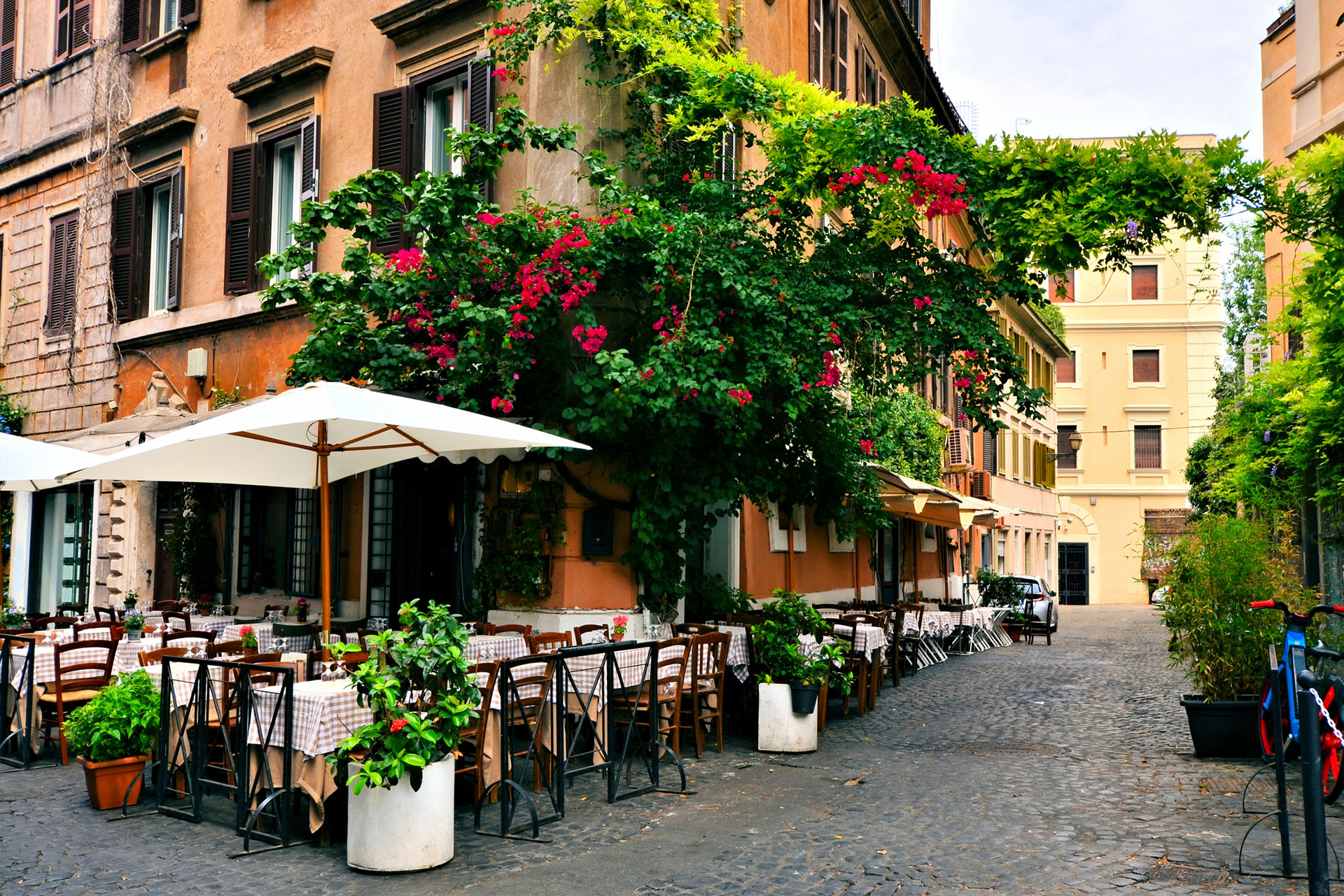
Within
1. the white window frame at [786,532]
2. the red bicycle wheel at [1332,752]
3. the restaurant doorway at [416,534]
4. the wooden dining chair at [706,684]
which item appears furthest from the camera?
the white window frame at [786,532]

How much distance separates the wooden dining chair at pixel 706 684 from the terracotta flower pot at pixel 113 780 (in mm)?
3798

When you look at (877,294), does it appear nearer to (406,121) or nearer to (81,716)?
(406,121)

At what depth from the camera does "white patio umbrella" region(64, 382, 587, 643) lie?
729 centimetres

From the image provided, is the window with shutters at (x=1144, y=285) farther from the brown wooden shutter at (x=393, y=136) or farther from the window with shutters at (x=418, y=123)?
the brown wooden shutter at (x=393, y=136)

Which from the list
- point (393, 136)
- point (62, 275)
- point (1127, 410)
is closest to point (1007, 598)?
point (393, 136)

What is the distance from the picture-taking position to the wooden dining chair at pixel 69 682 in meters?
8.62

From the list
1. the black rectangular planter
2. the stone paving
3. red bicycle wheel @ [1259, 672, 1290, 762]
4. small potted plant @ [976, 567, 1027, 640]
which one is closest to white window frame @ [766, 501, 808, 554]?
the stone paving

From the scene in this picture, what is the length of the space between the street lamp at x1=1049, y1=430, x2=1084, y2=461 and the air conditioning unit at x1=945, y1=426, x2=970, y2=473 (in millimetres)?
11577

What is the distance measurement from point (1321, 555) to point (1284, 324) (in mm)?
2898

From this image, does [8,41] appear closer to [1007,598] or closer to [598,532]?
[598,532]

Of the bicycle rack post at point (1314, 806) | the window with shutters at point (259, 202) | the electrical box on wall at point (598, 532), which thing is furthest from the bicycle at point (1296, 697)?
the window with shutters at point (259, 202)

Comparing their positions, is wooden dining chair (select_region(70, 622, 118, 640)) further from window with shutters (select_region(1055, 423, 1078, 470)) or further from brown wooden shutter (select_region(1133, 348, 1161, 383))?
brown wooden shutter (select_region(1133, 348, 1161, 383))

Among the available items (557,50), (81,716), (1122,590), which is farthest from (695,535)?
(1122,590)

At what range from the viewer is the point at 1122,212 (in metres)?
8.63
